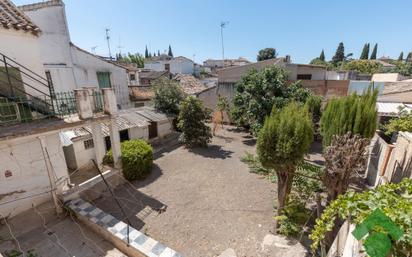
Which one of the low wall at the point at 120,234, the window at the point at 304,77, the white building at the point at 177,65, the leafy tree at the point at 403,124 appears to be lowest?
the low wall at the point at 120,234

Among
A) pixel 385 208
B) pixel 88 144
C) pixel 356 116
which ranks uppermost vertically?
pixel 356 116

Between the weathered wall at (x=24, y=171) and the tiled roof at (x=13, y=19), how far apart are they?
4120 millimetres

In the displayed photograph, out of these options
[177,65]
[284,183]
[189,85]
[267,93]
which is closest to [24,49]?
[284,183]

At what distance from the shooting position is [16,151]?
7.27 metres

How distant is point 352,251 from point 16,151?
10006mm

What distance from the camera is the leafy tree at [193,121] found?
15.8 meters


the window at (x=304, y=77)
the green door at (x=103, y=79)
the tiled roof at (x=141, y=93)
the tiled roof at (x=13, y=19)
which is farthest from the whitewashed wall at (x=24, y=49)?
the window at (x=304, y=77)

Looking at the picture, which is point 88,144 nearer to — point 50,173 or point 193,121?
point 50,173

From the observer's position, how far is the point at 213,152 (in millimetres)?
15609

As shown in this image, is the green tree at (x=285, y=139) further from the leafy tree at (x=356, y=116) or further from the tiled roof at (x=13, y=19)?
the tiled roof at (x=13, y=19)

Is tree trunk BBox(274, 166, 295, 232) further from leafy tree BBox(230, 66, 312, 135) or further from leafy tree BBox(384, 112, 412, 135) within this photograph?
leafy tree BBox(230, 66, 312, 135)

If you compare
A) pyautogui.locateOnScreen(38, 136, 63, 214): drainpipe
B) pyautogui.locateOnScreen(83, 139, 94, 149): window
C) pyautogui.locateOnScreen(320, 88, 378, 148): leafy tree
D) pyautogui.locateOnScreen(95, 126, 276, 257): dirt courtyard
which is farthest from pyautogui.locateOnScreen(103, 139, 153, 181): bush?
pyautogui.locateOnScreen(320, 88, 378, 148): leafy tree

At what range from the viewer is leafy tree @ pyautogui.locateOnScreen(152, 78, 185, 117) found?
18719 millimetres

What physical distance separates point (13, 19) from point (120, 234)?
889 centimetres
